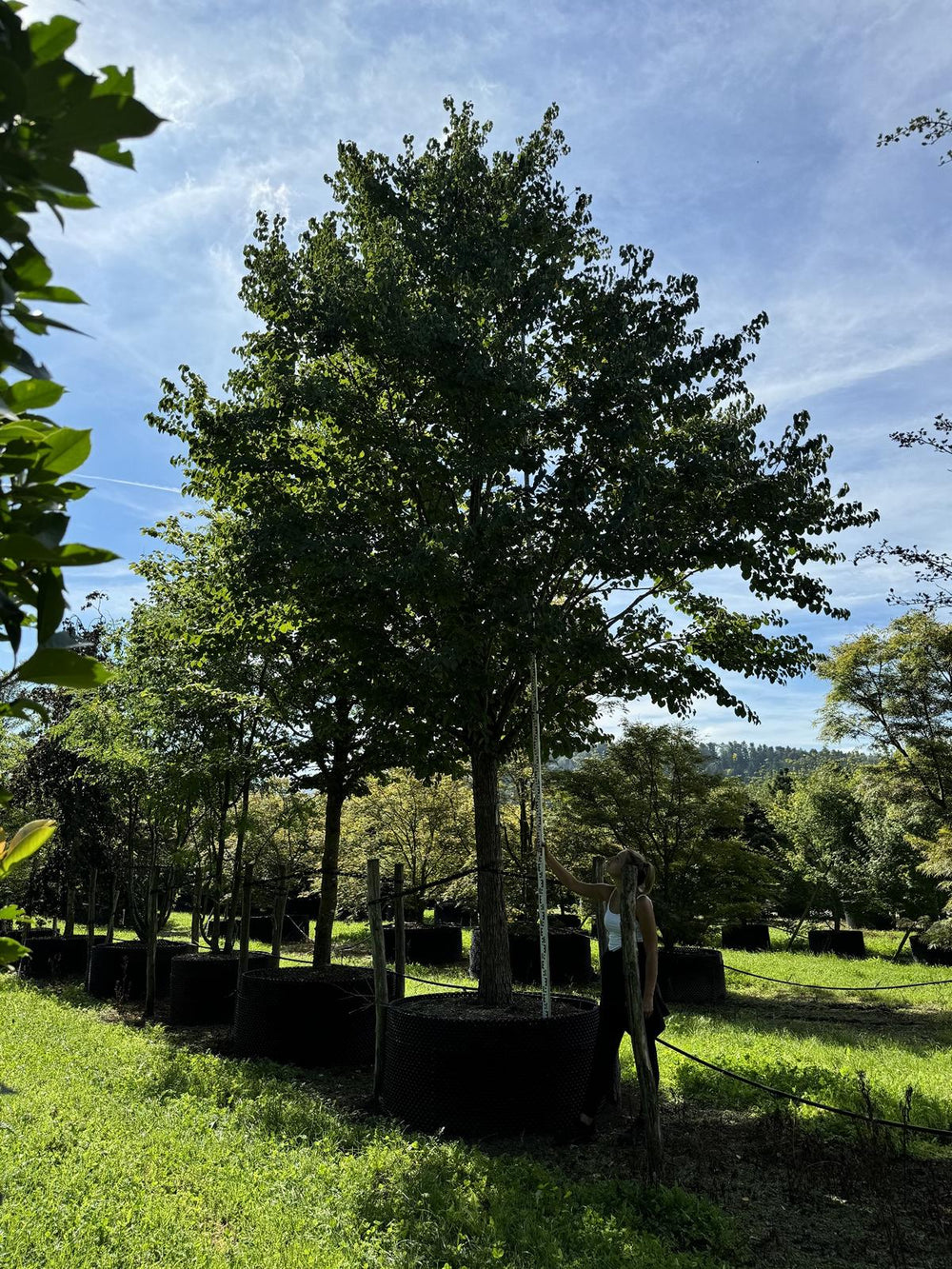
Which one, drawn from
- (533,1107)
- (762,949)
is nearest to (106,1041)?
(533,1107)

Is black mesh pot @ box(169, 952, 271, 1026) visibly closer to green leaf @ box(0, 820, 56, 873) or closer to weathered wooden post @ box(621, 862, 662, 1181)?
weathered wooden post @ box(621, 862, 662, 1181)

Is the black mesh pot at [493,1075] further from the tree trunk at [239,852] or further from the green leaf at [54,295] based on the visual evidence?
the green leaf at [54,295]

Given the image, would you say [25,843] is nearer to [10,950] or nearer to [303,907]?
[10,950]

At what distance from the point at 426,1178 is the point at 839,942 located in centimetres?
1763

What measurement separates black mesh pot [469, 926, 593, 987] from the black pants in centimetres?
688

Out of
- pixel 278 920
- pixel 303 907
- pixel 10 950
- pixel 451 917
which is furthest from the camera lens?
pixel 303 907

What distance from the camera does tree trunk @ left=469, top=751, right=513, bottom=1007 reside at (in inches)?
245

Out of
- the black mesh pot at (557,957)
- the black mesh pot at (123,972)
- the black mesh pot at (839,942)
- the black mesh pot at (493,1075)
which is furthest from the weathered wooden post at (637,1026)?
the black mesh pot at (839,942)

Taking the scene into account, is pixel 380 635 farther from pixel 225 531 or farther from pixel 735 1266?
pixel 735 1266

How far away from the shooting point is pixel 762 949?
780 inches

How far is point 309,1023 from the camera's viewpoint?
23.0 ft

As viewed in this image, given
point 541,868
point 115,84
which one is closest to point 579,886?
point 541,868

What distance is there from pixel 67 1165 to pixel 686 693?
15.8 ft

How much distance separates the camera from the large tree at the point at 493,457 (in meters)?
5.69
